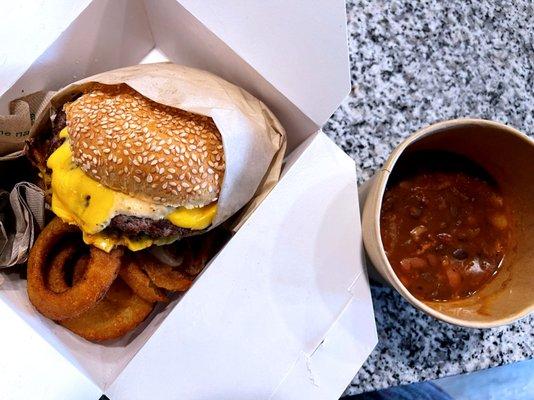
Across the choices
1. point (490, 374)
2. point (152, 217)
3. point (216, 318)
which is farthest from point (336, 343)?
point (490, 374)

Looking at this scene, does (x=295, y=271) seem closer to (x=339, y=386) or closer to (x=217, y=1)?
(x=339, y=386)

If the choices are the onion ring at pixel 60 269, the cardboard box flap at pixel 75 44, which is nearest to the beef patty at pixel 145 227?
the onion ring at pixel 60 269

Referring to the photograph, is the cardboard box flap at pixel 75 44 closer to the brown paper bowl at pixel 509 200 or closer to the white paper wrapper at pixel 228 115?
the white paper wrapper at pixel 228 115

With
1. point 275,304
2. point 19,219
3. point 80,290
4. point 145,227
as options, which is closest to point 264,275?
point 275,304

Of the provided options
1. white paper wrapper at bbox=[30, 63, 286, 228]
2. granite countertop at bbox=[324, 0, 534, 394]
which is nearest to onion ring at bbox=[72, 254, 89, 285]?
white paper wrapper at bbox=[30, 63, 286, 228]

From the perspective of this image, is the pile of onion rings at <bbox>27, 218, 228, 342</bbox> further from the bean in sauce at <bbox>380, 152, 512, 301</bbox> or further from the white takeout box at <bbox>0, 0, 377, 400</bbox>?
the bean in sauce at <bbox>380, 152, 512, 301</bbox>

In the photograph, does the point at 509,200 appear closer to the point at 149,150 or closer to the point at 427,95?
the point at 427,95
